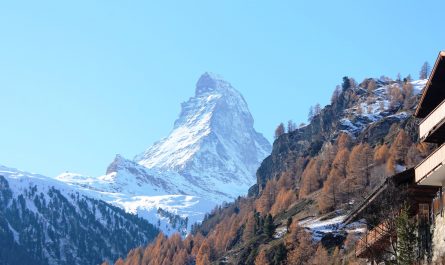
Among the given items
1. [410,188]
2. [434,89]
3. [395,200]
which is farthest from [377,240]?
[434,89]

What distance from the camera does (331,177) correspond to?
183 m

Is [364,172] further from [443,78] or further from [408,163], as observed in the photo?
[443,78]

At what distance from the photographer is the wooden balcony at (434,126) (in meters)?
39.0

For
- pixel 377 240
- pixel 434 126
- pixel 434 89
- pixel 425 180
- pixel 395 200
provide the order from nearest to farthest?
pixel 425 180
pixel 434 126
pixel 395 200
pixel 434 89
pixel 377 240

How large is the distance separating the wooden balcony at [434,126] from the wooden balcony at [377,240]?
19.0 feet

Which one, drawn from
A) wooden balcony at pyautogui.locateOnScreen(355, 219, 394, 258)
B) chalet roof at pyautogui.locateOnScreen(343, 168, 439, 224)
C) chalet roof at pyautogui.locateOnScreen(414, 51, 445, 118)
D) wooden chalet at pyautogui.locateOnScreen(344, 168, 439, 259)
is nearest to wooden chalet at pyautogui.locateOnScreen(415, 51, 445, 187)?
chalet roof at pyautogui.locateOnScreen(414, 51, 445, 118)

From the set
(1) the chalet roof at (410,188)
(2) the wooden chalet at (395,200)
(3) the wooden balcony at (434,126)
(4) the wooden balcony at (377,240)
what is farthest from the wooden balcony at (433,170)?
(4) the wooden balcony at (377,240)

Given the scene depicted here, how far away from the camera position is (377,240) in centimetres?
4756

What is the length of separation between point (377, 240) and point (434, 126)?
34.2 ft

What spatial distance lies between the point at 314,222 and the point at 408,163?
31625mm

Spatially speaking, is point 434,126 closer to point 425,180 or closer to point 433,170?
point 425,180

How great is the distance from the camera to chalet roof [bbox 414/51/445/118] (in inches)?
1657

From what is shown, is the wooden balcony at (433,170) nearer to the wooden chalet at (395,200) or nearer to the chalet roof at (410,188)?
the wooden chalet at (395,200)

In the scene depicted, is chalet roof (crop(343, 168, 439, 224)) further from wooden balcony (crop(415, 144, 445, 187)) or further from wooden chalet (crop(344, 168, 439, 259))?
wooden balcony (crop(415, 144, 445, 187))
